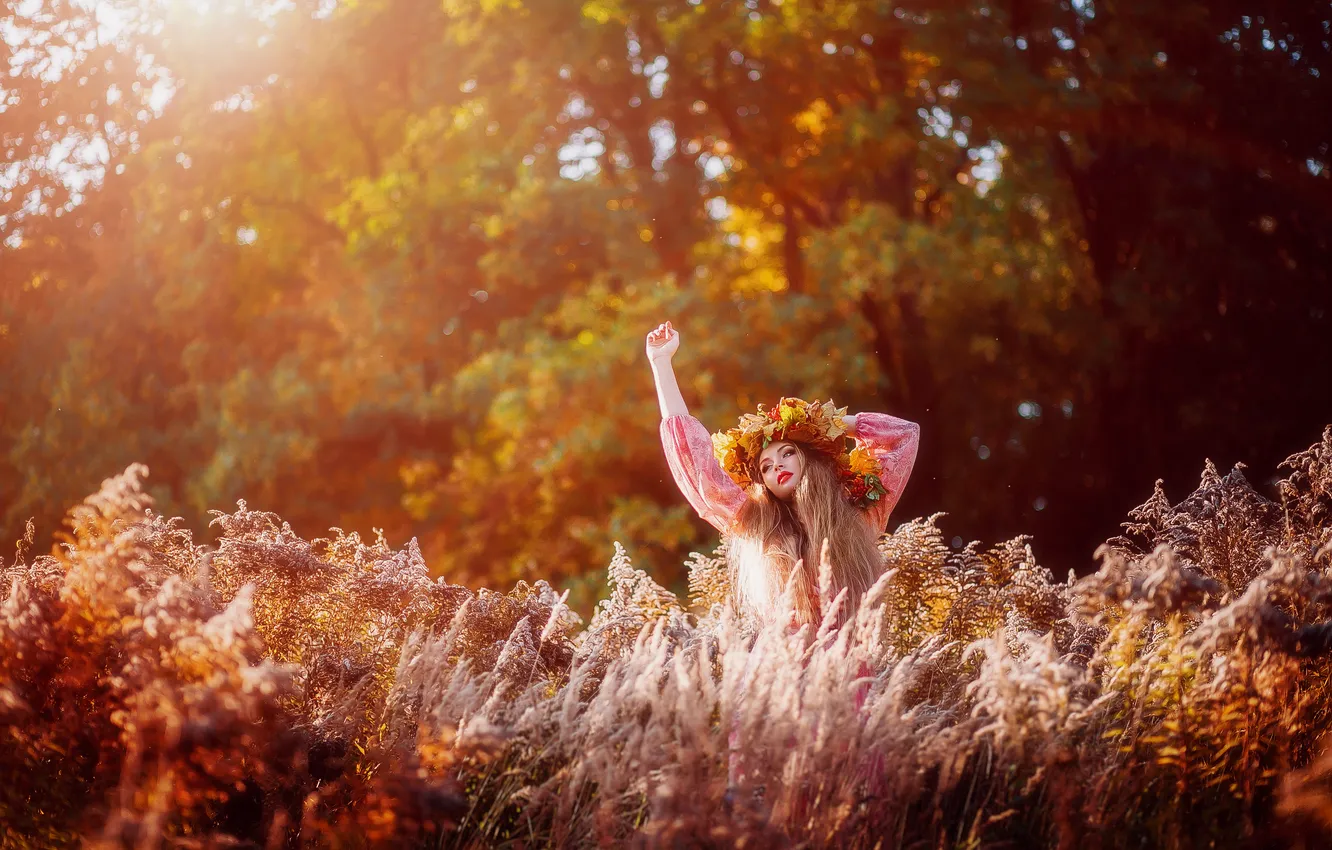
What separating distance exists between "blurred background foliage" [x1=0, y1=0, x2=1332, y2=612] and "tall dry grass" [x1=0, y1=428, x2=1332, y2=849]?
23.7 feet

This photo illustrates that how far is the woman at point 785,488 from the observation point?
165 inches

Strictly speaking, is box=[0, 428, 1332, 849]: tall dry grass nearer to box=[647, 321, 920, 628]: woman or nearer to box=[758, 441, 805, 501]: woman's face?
box=[647, 321, 920, 628]: woman

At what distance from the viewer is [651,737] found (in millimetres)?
2688

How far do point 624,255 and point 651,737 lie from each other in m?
9.57

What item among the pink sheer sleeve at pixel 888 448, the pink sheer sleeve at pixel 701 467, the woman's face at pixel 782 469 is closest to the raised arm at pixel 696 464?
the pink sheer sleeve at pixel 701 467

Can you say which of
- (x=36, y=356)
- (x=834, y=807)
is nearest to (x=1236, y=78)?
(x=834, y=807)

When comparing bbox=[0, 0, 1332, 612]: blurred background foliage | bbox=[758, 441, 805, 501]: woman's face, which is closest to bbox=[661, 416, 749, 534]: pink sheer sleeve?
bbox=[758, 441, 805, 501]: woman's face

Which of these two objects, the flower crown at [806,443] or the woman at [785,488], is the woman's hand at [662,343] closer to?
the woman at [785,488]

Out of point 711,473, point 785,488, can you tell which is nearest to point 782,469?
point 785,488

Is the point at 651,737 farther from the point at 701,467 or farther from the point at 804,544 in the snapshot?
the point at 701,467

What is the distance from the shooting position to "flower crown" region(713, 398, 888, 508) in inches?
174

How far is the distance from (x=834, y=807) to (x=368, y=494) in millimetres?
10845

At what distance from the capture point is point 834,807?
2.76 m

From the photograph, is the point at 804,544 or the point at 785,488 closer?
the point at 804,544
